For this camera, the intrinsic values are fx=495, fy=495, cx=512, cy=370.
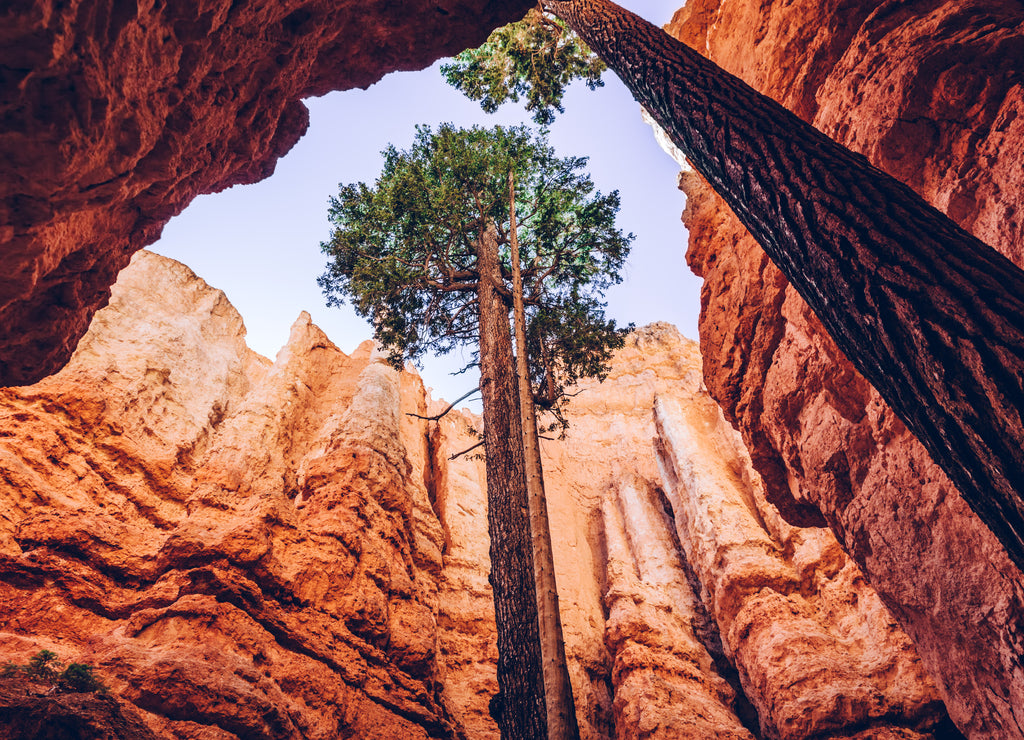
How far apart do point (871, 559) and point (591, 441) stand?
19603mm

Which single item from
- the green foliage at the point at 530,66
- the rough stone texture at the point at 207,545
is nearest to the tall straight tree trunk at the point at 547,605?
the rough stone texture at the point at 207,545

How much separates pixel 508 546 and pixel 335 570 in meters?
5.70

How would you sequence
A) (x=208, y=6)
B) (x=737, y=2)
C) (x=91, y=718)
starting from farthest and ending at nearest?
(x=737, y=2)
(x=91, y=718)
(x=208, y=6)

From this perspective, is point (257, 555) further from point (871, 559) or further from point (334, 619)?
point (871, 559)

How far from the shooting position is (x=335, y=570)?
9.67m

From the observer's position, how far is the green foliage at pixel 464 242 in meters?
10.3

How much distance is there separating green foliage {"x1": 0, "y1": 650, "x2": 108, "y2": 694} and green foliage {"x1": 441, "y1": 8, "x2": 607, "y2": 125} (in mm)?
11786

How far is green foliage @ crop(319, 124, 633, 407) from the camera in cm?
1031

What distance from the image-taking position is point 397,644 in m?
9.71

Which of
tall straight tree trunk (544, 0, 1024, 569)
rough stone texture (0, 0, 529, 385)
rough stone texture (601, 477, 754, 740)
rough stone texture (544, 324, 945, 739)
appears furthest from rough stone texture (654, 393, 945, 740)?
rough stone texture (0, 0, 529, 385)

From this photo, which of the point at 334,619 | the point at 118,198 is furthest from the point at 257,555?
the point at 118,198

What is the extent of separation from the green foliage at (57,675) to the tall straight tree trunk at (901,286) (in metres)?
8.22

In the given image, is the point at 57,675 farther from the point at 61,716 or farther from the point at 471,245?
the point at 471,245

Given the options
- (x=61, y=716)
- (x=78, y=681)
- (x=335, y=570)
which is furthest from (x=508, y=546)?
(x=335, y=570)
